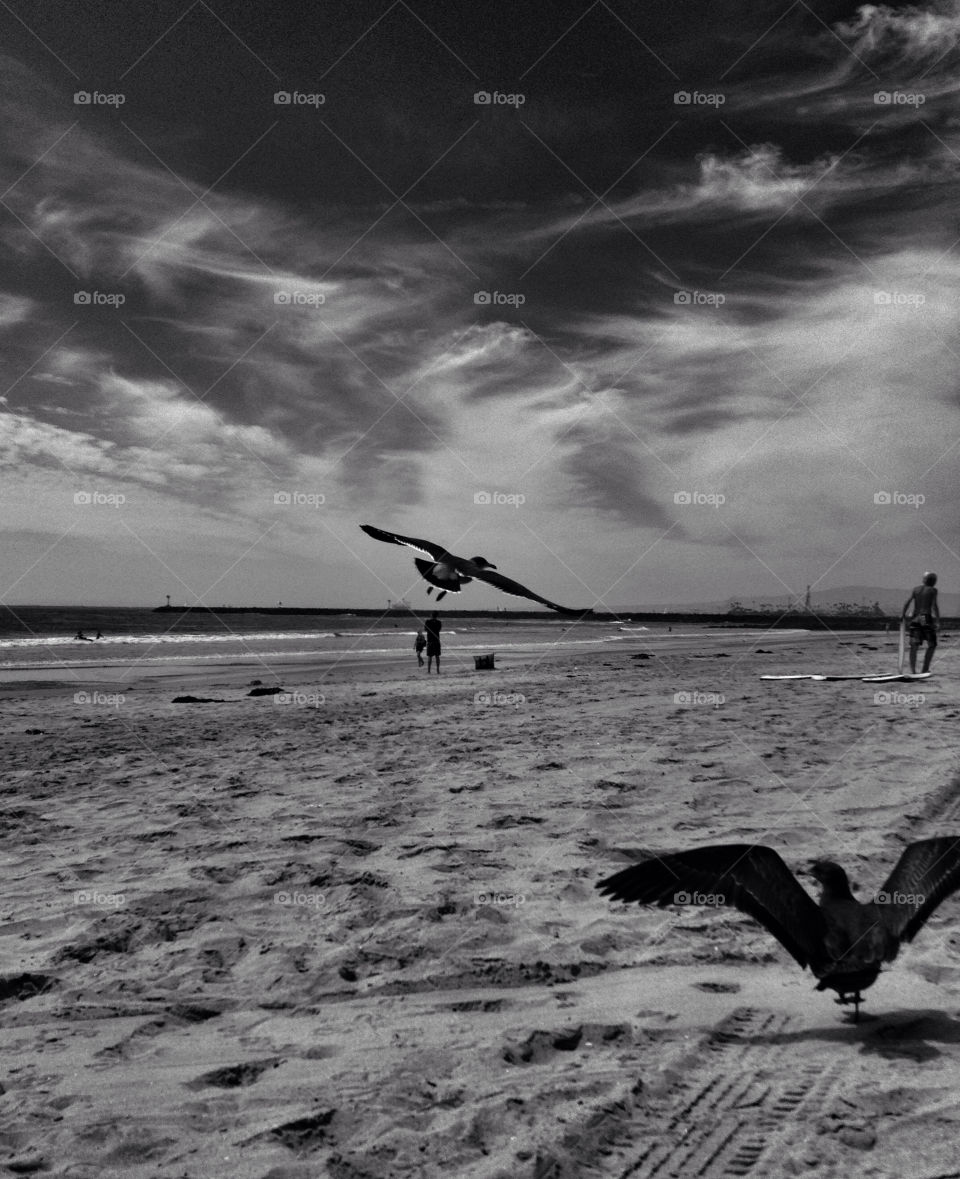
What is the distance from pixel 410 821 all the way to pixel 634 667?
17.3 metres

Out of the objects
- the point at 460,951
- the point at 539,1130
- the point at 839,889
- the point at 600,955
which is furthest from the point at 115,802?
the point at 839,889

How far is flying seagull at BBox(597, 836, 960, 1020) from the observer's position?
10.2 ft

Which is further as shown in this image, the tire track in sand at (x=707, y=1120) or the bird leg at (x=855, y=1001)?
the bird leg at (x=855, y=1001)

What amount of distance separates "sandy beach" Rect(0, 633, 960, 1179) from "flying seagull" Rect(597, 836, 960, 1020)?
1.35 feet

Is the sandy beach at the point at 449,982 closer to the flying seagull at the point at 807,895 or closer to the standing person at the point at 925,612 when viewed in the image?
the flying seagull at the point at 807,895

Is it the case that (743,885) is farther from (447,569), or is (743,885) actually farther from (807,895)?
(447,569)

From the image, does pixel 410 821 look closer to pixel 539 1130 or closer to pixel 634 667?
pixel 539 1130

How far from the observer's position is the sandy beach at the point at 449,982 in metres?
2.71

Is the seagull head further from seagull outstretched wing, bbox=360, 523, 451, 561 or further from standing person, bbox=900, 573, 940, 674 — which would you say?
standing person, bbox=900, 573, 940, 674

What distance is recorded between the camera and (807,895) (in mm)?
3119

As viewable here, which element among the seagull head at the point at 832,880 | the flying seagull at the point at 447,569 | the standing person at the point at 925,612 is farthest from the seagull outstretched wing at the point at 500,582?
the standing person at the point at 925,612

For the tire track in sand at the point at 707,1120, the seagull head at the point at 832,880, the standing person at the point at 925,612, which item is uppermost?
the standing person at the point at 925,612

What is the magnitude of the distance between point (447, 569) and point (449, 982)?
538 cm

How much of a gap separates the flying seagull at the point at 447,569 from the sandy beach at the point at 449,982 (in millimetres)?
1883
